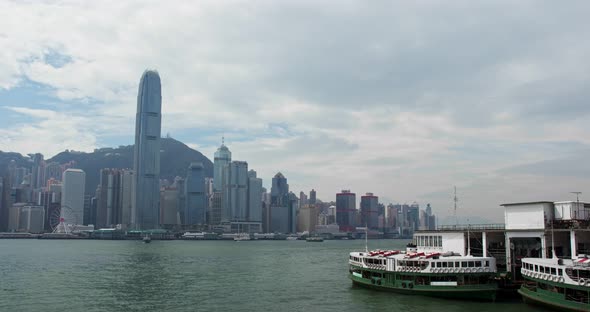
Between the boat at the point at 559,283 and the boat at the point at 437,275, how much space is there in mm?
4228

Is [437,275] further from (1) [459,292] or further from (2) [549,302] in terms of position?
(2) [549,302]

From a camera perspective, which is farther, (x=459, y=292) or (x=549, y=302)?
(x=459, y=292)

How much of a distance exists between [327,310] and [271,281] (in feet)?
94.0

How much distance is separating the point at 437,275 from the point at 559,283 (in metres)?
13.2

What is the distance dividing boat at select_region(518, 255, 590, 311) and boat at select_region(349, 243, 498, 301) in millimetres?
4228

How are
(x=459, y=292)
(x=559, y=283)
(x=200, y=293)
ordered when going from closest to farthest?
1. (x=559, y=283)
2. (x=459, y=292)
3. (x=200, y=293)

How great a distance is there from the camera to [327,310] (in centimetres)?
5497

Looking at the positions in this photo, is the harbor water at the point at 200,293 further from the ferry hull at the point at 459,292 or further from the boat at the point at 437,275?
the boat at the point at 437,275

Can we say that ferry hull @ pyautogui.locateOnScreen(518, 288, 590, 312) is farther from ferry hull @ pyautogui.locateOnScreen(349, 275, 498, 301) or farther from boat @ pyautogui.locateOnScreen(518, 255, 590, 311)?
ferry hull @ pyautogui.locateOnScreen(349, 275, 498, 301)

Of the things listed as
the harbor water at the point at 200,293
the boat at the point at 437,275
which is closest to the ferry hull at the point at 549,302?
the harbor water at the point at 200,293

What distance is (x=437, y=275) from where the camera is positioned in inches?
2235

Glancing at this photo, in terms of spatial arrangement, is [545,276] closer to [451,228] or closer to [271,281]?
[451,228]

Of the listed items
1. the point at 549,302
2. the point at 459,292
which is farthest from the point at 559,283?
the point at 459,292

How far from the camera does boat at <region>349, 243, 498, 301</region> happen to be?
55.0 metres
